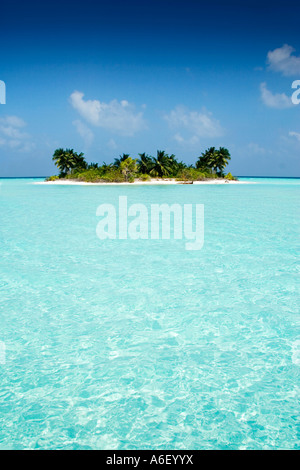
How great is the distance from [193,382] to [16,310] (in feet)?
9.96

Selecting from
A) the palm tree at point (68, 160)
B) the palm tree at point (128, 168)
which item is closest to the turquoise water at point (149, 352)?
the palm tree at point (128, 168)

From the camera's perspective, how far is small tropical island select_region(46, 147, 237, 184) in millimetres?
49844

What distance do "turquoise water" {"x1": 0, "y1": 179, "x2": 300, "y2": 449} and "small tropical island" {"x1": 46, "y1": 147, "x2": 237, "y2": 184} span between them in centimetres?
4281

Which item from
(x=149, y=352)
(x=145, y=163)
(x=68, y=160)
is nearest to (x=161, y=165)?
(x=145, y=163)

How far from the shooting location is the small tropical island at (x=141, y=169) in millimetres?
49844

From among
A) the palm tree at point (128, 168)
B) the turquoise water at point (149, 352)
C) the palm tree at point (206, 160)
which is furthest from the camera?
the palm tree at point (206, 160)

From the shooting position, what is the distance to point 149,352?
3.85 meters

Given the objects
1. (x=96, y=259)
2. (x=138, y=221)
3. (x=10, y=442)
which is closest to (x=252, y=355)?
(x=10, y=442)

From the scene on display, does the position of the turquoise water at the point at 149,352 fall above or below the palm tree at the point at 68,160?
below

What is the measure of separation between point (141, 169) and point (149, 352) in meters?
50.8

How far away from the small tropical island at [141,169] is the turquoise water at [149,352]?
42806 mm

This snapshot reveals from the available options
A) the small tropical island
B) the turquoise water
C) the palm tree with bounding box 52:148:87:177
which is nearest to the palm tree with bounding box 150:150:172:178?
the small tropical island

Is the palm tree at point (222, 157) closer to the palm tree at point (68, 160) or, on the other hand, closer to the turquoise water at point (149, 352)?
the palm tree at point (68, 160)

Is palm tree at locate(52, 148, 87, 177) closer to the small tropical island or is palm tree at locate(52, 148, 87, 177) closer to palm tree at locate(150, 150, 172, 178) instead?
the small tropical island
